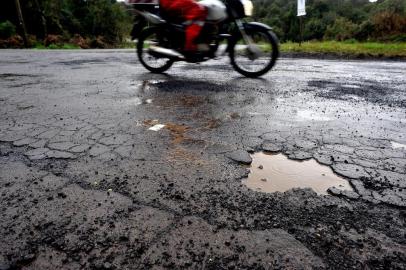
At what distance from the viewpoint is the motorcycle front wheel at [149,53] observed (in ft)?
17.4

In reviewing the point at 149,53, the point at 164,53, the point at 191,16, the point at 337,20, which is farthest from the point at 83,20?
the point at 191,16

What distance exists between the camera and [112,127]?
282cm

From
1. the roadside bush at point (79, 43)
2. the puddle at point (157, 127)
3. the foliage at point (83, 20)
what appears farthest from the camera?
the foliage at point (83, 20)

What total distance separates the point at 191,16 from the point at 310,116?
8.64 ft

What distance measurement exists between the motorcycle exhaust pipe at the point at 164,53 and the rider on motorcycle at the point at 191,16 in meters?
0.17

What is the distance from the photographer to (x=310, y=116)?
3.10 m

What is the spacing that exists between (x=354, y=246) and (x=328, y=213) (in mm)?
252

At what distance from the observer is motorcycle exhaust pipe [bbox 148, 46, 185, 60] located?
498 cm

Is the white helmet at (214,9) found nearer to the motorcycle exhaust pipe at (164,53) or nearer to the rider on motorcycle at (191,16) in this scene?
the rider on motorcycle at (191,16)

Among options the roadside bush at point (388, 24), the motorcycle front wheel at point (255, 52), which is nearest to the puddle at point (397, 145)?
the motorcycle front wheel at point (255, 52)

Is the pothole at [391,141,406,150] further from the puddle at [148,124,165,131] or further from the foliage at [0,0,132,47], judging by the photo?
the foliage at [0,0,132,47]


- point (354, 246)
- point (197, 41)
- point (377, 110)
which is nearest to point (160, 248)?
point (354, 246)

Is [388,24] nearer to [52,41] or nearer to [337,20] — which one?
[337,20]

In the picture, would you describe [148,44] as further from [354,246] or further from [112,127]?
[354,246]
